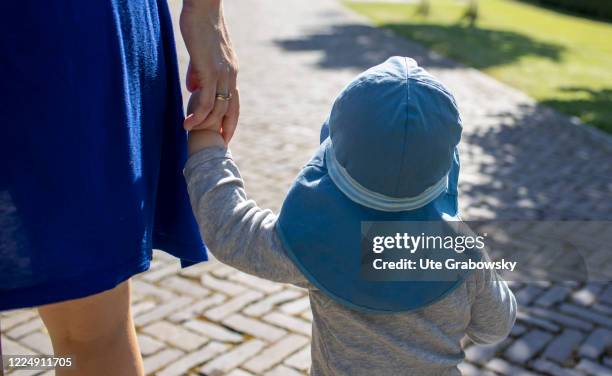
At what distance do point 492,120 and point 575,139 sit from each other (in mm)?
941

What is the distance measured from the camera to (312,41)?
13438 millimetres

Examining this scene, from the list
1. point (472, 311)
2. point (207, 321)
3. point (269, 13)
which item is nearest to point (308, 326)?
point (207, 321)

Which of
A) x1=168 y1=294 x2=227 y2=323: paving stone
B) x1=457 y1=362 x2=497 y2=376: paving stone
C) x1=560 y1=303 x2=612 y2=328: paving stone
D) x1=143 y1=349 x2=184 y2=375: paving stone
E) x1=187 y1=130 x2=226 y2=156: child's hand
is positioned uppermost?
x1=187 y1=130 x2=226 y2=156: child's hand

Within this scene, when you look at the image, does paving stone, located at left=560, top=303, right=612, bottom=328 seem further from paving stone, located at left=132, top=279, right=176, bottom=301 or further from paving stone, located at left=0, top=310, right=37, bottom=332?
paving stone, located at left=0, top=310, right=37, bottom=332

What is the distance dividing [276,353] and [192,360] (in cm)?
36

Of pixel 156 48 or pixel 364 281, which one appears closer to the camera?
pixel 364 281

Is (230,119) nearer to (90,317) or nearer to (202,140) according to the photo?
(202,140)

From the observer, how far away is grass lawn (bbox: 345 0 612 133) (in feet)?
31.2

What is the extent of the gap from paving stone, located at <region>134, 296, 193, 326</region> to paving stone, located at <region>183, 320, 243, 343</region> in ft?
0.51

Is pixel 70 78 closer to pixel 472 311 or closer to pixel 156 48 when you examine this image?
pixel 156 48

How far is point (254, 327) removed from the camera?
3520 millimetres

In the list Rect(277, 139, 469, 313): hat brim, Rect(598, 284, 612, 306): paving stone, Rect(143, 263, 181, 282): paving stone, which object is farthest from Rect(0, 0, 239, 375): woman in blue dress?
Rect(598, 284, 612, 306): paving stone

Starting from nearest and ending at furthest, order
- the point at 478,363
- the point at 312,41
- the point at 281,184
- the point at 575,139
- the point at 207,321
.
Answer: the point at 478,363 → the point at 207,321 → the point at 281,184 → the point at 575,139 → the point at 312,41

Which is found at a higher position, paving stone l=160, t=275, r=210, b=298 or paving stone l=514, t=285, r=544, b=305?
paving stone l=160, t=275, r=210, b=298
